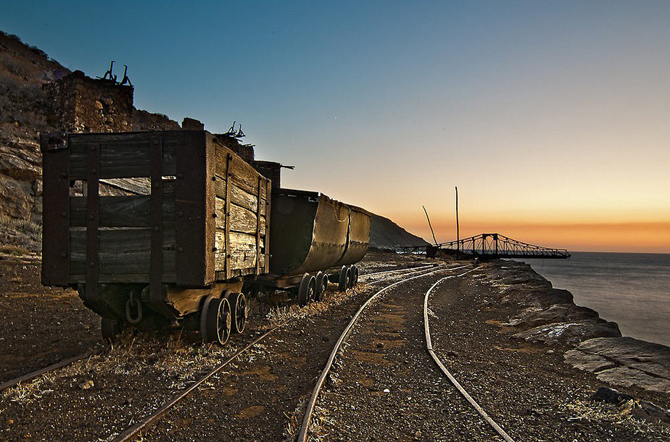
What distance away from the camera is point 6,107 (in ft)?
70.4

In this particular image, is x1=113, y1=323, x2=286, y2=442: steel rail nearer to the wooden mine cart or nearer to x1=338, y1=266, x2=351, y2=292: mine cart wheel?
the wooden mine cart

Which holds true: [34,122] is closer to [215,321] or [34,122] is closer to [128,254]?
[128,254]

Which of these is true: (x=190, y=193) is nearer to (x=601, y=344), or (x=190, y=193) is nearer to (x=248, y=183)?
(x=248, y=183)

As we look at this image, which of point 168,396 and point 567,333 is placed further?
point 567,333

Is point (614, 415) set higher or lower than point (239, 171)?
lower

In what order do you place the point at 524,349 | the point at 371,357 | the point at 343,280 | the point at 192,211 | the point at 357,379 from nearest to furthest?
the point at 192,211 < the point at 357,379 < the point at 371,357 < the point at 524,349 < the point at 343,280

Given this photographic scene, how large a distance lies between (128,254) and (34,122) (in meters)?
20.4

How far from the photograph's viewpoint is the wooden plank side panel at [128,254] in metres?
5.47

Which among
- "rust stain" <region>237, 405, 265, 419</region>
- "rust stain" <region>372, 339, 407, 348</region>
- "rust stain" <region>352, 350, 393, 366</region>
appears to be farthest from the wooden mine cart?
"rust stain" <region>372, 339, 407, 348</region>

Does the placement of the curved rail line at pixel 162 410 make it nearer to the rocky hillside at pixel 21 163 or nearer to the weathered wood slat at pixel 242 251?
the weathered wood slat at pixel 242 251

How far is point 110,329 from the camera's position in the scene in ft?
20.6

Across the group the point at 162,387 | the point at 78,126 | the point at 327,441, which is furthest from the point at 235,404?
the point at 78,126

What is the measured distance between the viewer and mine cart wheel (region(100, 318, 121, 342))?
20.6ft

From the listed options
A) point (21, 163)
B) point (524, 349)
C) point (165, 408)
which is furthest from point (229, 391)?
point (21, 163)
